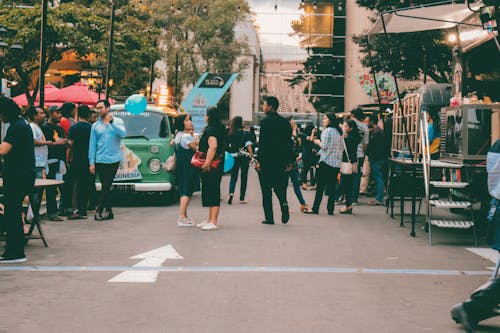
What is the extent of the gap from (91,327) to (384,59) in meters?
29.9

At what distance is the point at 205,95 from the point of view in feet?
98.8

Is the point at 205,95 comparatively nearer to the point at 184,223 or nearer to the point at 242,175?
the point at 242,175

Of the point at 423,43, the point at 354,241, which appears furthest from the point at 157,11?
the point at 354,241

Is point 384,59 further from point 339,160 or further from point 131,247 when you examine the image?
Answer: point 131,247

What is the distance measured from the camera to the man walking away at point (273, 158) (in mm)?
12789

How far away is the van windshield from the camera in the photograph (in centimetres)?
1645

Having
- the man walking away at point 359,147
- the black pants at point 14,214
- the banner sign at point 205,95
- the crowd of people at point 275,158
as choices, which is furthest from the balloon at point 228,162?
the banner sign at point 205,95

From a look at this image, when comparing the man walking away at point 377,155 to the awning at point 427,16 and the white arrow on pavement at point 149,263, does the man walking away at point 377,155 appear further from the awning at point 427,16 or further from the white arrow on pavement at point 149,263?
the white arrow on pavement at point 149,263

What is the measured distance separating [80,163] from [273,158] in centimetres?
340

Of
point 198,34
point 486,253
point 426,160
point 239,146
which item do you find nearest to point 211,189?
point 426,160

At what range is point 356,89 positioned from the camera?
194ft

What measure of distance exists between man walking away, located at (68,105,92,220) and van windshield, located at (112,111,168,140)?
2.58 metres

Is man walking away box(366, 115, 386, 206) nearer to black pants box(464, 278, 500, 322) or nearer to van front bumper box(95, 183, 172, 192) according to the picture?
van front bumper box(95, 183, 172, 192)

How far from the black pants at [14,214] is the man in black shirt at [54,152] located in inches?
158
